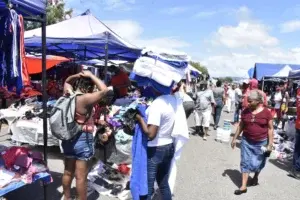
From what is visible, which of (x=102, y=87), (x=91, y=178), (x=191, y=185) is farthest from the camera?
(x=191, y=185)

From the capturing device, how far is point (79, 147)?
13.8ft

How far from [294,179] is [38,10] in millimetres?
5509

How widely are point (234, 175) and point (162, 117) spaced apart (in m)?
3.68

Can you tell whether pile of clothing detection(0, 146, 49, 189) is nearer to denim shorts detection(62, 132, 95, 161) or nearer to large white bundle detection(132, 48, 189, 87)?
denim shorts detection(62, 132, 95, 161)

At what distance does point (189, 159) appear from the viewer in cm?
786

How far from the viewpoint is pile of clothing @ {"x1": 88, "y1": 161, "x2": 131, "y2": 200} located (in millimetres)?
5230

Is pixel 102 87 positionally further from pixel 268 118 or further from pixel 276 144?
pixel 276 144

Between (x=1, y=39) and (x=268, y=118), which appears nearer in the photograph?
(x=1, y=39)

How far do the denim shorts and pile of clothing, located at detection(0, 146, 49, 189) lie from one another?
484mm

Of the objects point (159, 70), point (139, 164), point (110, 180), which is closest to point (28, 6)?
point (159, 70)

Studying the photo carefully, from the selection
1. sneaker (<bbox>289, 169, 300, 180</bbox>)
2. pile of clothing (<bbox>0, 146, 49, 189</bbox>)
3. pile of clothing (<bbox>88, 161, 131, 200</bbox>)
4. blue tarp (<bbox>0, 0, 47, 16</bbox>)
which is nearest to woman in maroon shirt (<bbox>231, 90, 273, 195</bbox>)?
sneaker (<bbox>289, 169, 300, 180</bbox>)

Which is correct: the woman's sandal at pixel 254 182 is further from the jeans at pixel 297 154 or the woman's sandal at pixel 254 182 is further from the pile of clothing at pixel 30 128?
the pile of clothing at pixel 30 128

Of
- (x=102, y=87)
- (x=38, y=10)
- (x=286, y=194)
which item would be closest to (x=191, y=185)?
(x=286, y=194)

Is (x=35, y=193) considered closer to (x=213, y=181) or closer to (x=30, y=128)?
(x=30, y=128)
